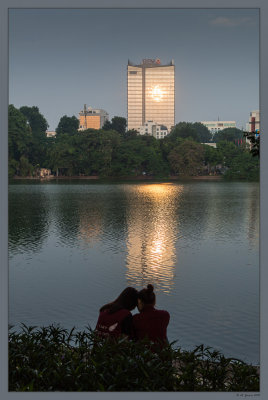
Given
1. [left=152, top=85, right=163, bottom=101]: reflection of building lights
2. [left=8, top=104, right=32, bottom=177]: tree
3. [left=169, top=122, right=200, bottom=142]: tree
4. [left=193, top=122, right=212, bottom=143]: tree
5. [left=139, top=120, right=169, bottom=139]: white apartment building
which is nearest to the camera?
[left=152, top=85, right=163, bottom=101]: reflection of building lights

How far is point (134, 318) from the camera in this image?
302cm

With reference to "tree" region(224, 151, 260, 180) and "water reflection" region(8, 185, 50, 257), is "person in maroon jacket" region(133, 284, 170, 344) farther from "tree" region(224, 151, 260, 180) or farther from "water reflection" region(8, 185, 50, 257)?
"tree" region(224, 151, 260, 180)

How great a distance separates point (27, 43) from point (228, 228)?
1743 cm

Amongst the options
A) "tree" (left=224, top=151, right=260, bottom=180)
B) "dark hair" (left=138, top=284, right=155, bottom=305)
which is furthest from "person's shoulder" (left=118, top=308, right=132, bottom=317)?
"tree" (left=224, top=151, right=260, bottom=180)

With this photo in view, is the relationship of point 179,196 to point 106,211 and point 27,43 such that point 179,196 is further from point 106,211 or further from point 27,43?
point 27,43

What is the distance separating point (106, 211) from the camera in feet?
87.9

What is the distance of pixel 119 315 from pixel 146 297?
0.63 ft

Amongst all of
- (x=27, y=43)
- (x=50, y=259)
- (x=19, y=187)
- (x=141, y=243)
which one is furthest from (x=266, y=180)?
(x=19, y=187)

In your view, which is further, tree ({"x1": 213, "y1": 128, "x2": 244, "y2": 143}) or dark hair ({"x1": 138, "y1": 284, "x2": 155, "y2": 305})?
tree ({"x1": 213, "y1": 128, "x2": 244, "y2": 143})

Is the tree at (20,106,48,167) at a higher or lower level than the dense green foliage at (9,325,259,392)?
higher

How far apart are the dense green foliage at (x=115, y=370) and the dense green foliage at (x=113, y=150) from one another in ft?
80.3

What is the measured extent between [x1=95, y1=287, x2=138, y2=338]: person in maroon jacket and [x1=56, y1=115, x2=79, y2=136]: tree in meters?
27.9

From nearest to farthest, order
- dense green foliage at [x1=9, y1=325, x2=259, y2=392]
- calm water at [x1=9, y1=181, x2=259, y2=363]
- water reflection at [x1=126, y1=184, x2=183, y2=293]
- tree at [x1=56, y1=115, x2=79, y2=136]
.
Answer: dense green foliage at [x1=9, y1=325, x2=259, y2=392] → calm water at [x1=9, y1=181, x2=259, y2=363] → water reflection at [x1=126, y1=184, x2=183, y2=293] → tree at [x1=56, y1=115, x2=79, y2=136]

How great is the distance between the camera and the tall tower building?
16.0 m
